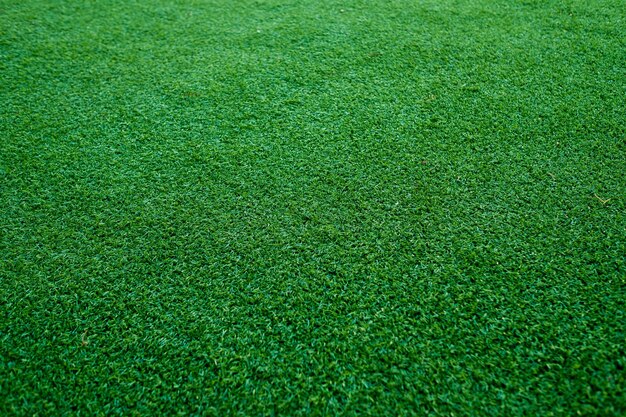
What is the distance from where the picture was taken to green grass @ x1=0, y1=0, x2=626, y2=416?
132 cm

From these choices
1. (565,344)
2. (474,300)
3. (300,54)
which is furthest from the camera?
(300,54)

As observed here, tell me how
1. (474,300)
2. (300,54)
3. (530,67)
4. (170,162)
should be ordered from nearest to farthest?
(474,300), (170,162), (530,67), (300,54)

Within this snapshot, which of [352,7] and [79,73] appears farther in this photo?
[352,7]

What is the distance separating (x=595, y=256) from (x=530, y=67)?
1.14 m

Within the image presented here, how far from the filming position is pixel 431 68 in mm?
2332

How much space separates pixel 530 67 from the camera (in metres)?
2.29

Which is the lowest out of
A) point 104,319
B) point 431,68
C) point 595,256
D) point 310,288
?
point 104,319

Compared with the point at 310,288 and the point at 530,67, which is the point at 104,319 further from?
the point at 530,67

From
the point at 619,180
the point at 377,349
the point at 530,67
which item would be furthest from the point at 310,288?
the point at 530,67

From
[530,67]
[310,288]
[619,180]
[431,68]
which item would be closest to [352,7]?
[431,68]

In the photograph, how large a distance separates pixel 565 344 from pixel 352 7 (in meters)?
2.22

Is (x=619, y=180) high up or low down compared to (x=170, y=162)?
up

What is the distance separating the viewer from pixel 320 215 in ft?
5.65

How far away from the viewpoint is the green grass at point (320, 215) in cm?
132
